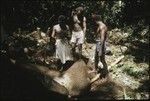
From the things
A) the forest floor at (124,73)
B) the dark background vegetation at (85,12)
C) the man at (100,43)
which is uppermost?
the dark background vegetation at (85,12)

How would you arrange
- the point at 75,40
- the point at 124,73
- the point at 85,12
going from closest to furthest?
the point at 124,73, the point at 75,40, the point at 85,12

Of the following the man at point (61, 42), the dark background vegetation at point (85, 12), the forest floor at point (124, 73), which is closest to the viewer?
the forest floor at point (124, 73)

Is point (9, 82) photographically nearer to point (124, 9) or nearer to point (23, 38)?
point (23, 38)

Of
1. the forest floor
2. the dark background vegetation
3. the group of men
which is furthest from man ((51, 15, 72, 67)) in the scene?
the dark background vegetation

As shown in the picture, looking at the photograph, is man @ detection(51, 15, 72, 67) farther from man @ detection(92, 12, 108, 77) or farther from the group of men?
man @ detection(92, 12, 108, 77)

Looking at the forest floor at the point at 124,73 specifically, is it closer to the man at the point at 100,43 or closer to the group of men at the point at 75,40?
the man at the point at 100,43

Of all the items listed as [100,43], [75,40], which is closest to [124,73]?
[100,43]

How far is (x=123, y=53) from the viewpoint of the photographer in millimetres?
16547

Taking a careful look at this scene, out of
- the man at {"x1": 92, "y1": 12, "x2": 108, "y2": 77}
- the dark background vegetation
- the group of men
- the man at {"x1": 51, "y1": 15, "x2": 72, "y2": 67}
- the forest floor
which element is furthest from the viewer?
the dark background vegetation

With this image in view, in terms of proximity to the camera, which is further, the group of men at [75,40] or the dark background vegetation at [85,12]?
the dark background vegetation at [85,12]

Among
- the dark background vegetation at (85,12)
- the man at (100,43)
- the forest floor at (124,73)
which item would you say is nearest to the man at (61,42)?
the man at (100,43)

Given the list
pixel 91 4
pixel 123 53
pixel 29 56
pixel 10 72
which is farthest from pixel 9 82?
pixel 91 4

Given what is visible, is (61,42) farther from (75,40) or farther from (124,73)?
(124,73)

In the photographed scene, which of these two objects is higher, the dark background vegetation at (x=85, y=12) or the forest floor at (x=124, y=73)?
the dark background vegetation at (x=85, y=12)
